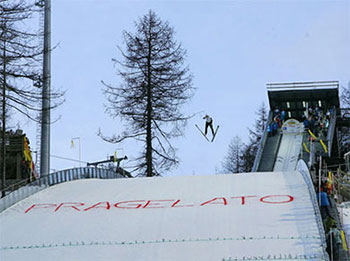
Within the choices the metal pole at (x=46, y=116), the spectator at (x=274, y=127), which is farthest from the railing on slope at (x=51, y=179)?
the spectator at (x=274, y=127)

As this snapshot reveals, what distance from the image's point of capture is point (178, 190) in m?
23.7

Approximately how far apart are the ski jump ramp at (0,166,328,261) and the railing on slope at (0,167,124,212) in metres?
0.36

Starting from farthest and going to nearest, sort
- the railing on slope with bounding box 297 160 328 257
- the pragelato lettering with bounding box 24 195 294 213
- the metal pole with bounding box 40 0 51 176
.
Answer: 1. the metal pole with bounding box 40 0 51 176
2. the pragelato lettering with bounding box 24 195 294 213
3. the railing on slope with bounding box 297 160 328 257

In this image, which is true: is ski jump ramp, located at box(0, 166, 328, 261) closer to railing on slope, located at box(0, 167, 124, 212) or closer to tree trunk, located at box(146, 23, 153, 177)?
railing on slope, located at box(0, 167, 124, 212)

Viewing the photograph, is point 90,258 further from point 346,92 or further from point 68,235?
point 346,92

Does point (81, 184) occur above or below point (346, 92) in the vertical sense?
below

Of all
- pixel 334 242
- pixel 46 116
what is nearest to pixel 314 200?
pixel 334 242

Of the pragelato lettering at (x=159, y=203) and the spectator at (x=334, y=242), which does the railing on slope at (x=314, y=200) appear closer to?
the spectator at (x=334, y=242)

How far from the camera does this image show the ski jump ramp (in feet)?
55.7

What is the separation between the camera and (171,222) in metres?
19.3

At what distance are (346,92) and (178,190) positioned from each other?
35.6 m

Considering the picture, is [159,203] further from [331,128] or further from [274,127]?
[331,128]

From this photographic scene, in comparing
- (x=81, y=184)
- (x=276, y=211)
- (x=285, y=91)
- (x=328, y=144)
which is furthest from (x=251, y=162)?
(x=276, y=211)

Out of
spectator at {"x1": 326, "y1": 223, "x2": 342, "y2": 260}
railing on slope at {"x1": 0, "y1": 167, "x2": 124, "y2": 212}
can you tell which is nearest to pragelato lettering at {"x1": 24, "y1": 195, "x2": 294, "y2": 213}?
railing on slope at {"x1": 0, "y1": 167, "x2": 124, "y2": 212}
